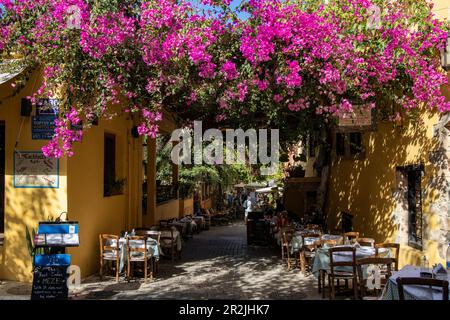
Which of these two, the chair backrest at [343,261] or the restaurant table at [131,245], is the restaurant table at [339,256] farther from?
the restaurant table at [131,245]

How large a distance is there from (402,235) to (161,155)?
50.9 feet

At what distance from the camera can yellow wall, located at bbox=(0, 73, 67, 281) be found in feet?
27.9

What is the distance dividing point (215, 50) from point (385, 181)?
4636 mm

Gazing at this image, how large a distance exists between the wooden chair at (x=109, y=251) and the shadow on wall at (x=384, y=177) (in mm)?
5375

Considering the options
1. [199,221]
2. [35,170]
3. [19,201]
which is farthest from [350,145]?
[19,201]

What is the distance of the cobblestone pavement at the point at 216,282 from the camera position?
804cm

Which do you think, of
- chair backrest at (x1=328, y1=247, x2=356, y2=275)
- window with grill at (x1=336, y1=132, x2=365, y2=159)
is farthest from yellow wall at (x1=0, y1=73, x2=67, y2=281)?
window with grill at (x1=336, y1=132, x2=365, y2=159)

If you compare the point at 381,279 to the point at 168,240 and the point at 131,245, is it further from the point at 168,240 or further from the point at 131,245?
the point at 168,240

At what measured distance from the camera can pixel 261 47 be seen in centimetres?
757

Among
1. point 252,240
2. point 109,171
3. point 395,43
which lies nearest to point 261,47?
point 395,43

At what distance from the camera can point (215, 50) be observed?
796cm

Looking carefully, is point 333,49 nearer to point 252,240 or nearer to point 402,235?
point 402,235

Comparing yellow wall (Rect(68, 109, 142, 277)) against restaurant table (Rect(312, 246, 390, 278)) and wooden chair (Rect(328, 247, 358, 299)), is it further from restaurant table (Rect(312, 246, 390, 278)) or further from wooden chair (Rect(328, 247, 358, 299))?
wooden chair (Rect(328, 247, 358, 299))

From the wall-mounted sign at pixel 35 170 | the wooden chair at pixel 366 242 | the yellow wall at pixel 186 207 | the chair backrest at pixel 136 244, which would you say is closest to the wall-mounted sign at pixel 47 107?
the wall-mounted sign at pixel 35 170
